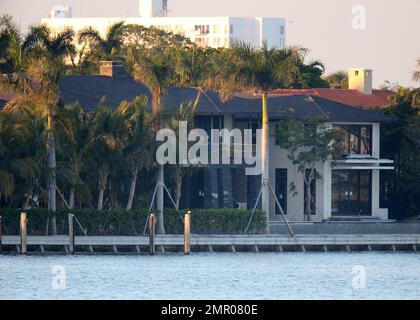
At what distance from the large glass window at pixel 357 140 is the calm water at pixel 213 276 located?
16184 mm

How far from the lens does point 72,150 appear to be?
71.1 m

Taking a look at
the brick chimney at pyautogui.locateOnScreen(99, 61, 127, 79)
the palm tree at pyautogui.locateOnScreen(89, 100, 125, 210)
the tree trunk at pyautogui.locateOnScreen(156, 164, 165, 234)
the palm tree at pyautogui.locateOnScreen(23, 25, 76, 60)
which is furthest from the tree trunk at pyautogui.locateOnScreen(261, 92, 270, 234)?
the brick chimney at pyautogui.locateOnScreen(99, 61, 127, 79)

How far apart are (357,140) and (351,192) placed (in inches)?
108

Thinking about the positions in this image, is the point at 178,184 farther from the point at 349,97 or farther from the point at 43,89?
the point at 349,97

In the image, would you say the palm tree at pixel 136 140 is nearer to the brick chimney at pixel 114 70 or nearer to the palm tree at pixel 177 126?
the palm tree at pixel 177 126

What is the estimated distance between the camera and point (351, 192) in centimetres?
8569

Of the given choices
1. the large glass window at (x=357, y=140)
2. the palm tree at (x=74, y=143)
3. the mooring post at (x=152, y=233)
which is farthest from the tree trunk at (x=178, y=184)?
the large glass window at (x=357, y=140)

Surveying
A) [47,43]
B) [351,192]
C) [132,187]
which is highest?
[47,43]

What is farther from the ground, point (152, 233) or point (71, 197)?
point (71, 197)

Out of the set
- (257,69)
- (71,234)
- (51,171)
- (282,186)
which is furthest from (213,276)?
(282,186)
